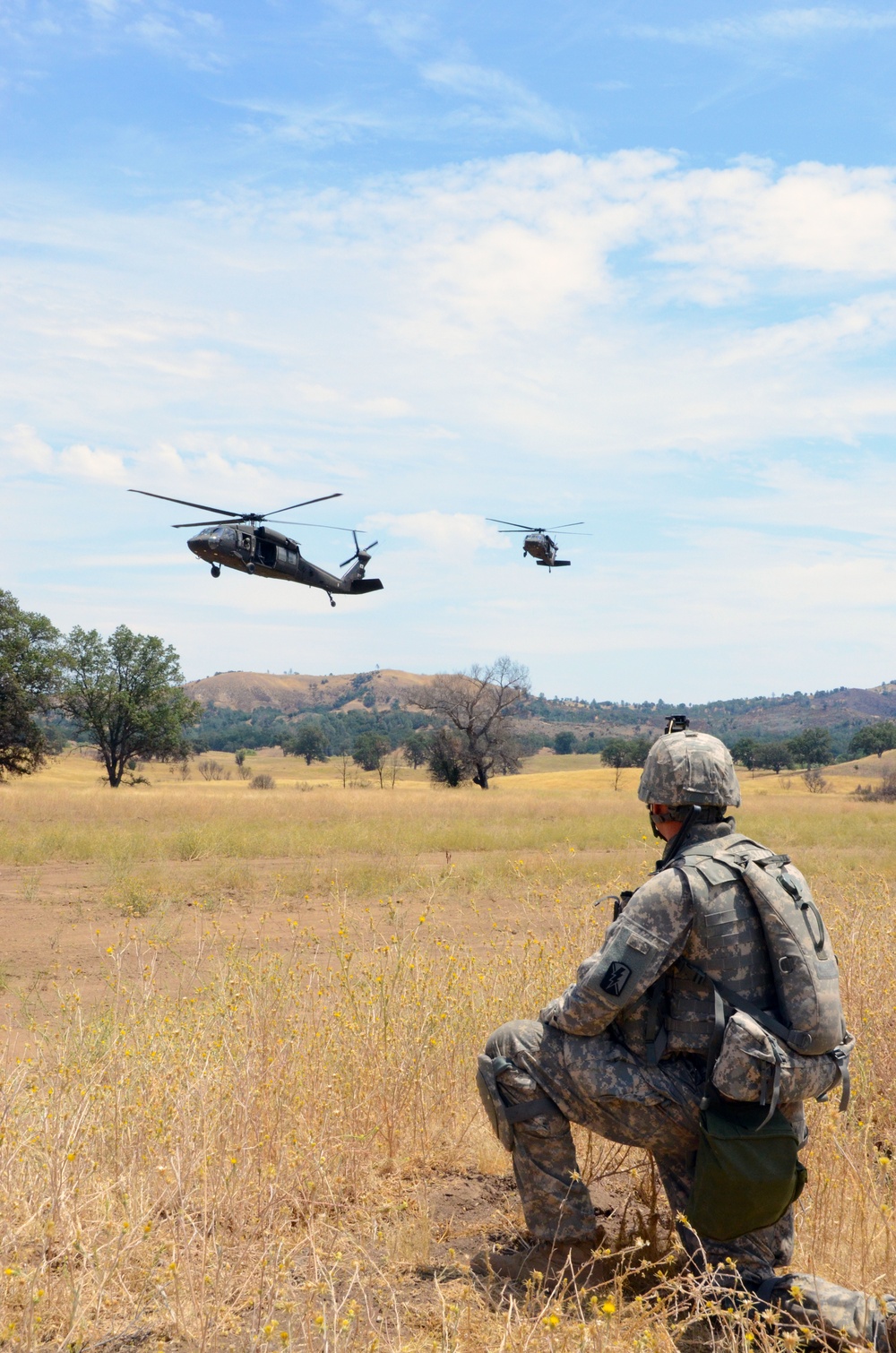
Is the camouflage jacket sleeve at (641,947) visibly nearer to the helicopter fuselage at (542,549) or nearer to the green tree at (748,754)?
the helicopter fuselage at (542,549)

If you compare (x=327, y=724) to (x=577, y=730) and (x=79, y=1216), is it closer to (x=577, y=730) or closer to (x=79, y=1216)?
(x=577, y=730)

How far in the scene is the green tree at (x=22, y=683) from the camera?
132 feet

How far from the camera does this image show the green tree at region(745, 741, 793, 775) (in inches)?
3366

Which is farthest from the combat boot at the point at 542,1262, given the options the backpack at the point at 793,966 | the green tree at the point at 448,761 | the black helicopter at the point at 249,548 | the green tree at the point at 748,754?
the green tree at the point at 748,754

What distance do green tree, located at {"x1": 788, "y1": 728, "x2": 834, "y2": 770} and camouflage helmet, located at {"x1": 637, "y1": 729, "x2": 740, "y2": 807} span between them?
84.3 meters

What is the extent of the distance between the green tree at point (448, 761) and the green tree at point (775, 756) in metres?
39.0

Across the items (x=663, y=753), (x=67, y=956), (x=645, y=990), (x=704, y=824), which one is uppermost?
(x=663, y=753)

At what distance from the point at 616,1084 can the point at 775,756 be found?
8689 centimetres

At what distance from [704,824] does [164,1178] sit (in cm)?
256

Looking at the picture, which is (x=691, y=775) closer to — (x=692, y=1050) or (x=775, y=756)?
(x=692, y=1050)

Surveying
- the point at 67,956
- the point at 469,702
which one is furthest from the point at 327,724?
the point at 67,956

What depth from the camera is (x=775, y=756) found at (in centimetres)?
8575

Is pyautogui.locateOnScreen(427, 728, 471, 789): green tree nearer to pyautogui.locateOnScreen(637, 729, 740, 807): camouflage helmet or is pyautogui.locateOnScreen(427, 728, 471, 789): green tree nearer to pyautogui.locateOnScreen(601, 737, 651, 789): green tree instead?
pyautogui.locateOnScreen(601, 737, 651, 789): green tree

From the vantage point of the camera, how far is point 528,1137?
375 cm
